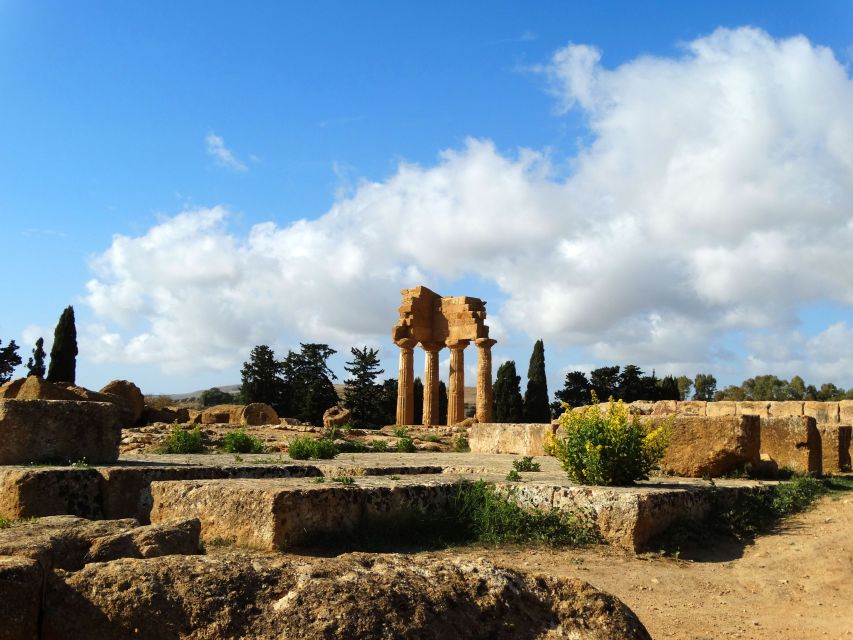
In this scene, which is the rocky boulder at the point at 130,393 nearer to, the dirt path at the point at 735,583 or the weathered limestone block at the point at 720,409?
the weathered limestone block at the point at 720,409

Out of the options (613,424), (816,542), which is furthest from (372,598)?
(816,542)

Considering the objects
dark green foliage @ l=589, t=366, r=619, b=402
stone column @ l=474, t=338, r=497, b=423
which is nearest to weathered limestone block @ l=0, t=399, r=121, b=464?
stone column @ l=474, t=338, r=497, b=423

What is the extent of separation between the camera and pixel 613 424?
7.71 meters

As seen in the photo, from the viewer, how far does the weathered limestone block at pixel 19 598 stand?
2305 millimetres

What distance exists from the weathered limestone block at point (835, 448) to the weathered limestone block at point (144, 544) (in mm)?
11133

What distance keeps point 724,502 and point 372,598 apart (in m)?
6.02

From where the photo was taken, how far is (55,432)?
739cm

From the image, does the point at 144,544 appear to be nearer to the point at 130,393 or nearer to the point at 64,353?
A: the point at 130,393

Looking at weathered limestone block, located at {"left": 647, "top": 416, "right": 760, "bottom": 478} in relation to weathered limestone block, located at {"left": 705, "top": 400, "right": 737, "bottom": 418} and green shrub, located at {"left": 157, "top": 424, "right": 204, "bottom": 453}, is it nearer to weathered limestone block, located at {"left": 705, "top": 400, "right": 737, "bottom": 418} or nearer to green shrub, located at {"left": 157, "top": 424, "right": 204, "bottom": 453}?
green shrub, located at {"left": 157, "top": 424, "right": 204, "bottom": 453}

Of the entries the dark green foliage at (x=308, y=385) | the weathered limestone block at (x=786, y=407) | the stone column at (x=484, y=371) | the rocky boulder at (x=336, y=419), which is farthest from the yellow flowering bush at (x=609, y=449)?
the dark green foliage at (x=308, y=385)

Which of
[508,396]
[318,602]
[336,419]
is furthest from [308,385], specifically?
[318,602]

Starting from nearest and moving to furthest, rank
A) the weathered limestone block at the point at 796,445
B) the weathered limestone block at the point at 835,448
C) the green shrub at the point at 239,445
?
1. the weathered limestone block at the point at 796,445
2. the green shrub at the point at 239,445
3. the weathered limestone block at the point at 835,448

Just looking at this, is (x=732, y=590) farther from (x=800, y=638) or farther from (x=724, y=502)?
(x=724, y=502)

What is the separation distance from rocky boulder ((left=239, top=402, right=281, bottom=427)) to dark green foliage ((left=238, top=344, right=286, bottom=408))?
1579 centimetres
